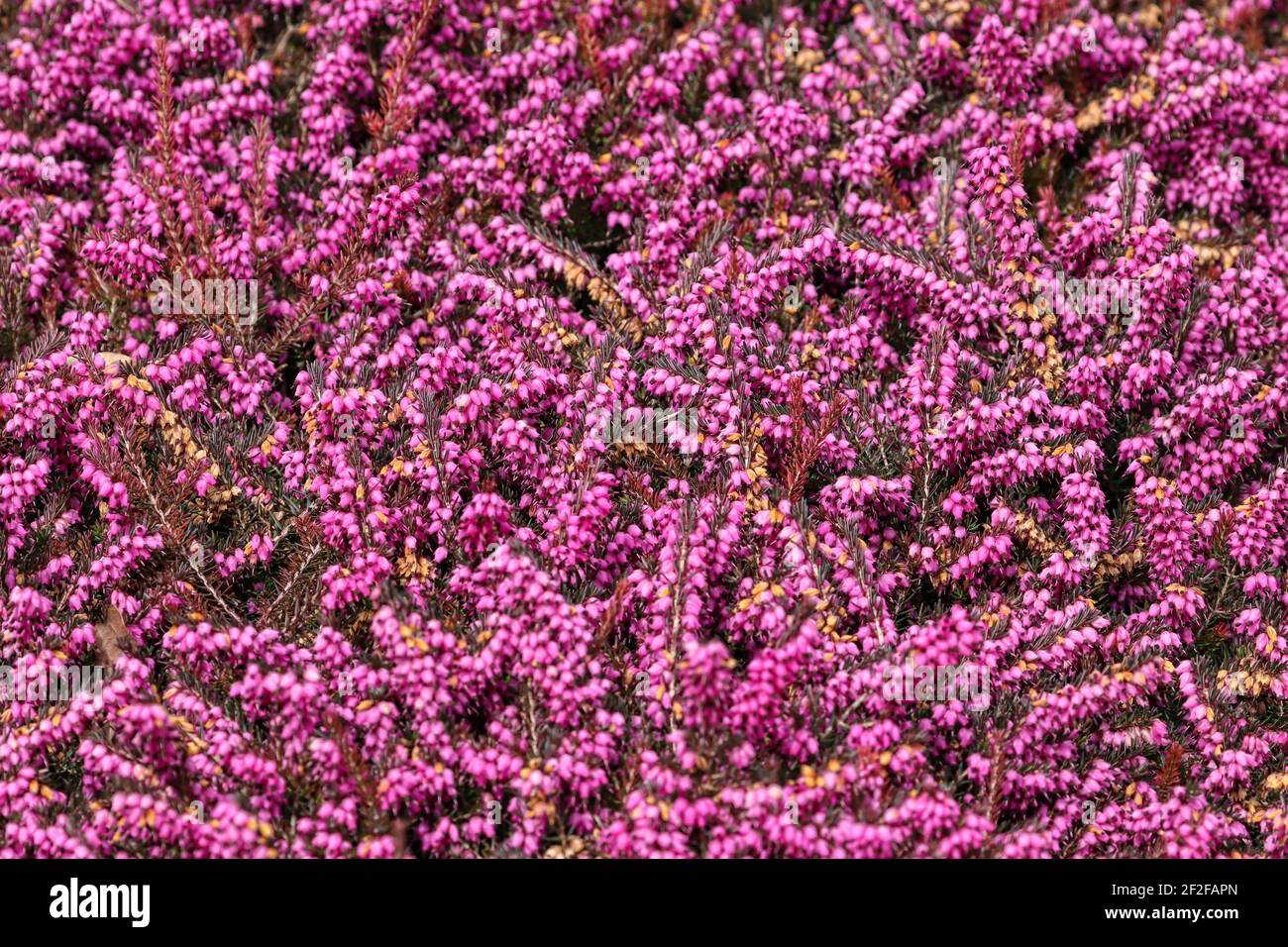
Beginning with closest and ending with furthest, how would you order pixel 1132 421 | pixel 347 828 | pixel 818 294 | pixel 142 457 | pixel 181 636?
pixel 347 828, pixel 181 636, pixel 142 457, pixel 1132 421, pixel 818 294

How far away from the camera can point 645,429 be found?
315 inches

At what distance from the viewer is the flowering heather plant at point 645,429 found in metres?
6.69

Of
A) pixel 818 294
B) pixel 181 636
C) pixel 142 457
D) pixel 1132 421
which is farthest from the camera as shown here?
pixel 818 294

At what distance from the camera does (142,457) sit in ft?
25.1

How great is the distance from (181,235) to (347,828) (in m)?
4.48

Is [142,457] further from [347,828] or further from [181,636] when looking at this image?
[347,828]

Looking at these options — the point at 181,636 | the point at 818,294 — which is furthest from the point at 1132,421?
the point at 181,636

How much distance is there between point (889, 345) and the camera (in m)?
8.86

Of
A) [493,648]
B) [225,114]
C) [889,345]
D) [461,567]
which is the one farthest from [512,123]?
[493,648]

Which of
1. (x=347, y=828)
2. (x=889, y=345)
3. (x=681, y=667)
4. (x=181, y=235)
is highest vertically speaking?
(x=181, y=235)

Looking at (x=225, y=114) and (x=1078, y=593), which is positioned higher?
(x=225, y=114)

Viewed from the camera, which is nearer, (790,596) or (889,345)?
(790,596)

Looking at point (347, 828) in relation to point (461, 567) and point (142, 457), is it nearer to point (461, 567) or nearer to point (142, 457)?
point (461, 567)

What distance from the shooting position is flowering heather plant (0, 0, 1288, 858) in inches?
263
